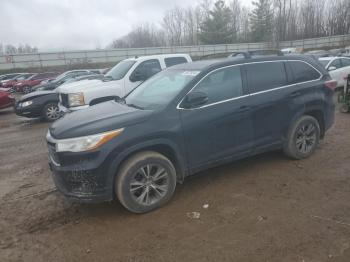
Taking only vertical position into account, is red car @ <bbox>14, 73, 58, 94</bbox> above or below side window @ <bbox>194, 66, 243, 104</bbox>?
below

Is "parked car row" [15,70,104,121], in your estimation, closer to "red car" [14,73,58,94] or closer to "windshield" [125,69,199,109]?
"windshield" [125,69,199,109]

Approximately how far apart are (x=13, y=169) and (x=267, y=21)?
63877mm

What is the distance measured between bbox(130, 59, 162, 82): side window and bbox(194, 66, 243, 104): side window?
14.4ft

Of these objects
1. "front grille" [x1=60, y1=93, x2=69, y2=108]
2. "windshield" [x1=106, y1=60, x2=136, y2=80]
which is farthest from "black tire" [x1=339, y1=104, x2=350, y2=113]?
"front grille" [x1=60, y1=93, x2=69, y2=108]

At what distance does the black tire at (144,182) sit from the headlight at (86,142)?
39 centimetres

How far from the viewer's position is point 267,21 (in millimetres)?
63094

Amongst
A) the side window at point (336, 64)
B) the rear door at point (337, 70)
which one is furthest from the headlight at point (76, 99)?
the side window at point (336, 64)

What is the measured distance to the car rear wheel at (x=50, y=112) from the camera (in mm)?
11953

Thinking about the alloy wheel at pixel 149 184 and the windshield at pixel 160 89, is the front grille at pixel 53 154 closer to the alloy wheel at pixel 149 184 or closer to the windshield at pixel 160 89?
the alloy wheel at pixel 149 184

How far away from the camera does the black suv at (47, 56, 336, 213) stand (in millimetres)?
3959

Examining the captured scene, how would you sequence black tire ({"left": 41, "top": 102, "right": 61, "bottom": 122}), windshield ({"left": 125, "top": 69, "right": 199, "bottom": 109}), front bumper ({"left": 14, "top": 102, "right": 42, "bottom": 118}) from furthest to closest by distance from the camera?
black tire ({"left": 41, "top": 102, "right": 61, "bottom": 122})
front bumper ({"left": 14, "top": 102, "right": 42, "bottom": 118})
windshield ({"left": 125, "top": 69, "right": 199, "bottom": 109})

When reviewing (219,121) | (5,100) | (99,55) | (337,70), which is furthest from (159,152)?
(99,55)

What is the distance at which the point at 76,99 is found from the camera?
850 cm

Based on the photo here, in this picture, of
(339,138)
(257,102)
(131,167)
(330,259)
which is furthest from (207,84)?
(339,138)
